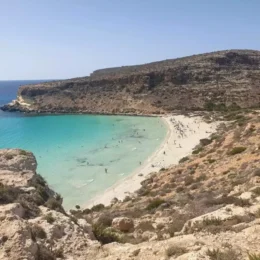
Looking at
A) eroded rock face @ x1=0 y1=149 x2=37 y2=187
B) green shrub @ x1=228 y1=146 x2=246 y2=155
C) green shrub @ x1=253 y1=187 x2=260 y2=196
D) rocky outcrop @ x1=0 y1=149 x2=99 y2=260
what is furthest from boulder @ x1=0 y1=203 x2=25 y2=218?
green shrub @ x1=228 y1=146 x2=246 y2=155

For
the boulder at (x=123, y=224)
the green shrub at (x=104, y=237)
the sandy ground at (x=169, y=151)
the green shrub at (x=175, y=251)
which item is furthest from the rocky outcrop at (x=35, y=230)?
the sandy ground at (x=169, y=151)

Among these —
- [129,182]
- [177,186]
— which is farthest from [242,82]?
[177,186]

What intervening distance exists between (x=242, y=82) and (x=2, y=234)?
81921 mm

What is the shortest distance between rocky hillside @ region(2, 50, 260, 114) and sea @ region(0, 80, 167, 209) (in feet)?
27.7

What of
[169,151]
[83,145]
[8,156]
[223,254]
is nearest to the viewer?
[223,254]

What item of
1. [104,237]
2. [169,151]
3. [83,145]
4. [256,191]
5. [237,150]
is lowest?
[83,145]

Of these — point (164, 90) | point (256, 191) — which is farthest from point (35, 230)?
point (164, 90)

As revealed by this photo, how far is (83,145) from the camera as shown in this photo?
50.2 m

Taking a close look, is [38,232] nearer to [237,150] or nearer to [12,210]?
[12,210]

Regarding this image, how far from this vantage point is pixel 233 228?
835 centimetres

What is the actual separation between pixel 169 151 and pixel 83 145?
14973 millimetres

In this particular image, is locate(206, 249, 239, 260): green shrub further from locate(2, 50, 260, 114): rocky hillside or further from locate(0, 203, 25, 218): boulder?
locate(2, 50, 260, 114): rocky hillside

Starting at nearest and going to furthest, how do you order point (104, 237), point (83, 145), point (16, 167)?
1. point (104, 237)
2. point (16, 167)
3. point (83, 145)

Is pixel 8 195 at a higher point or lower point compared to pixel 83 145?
higher
